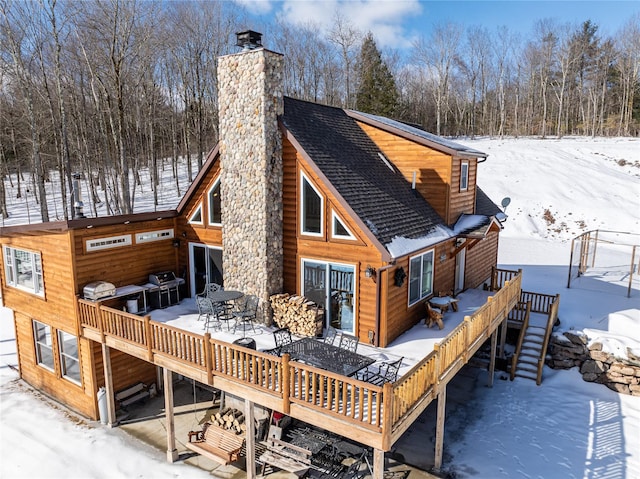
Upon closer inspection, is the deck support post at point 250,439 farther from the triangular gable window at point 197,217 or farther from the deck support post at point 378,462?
the triangular gable window at point 197,217

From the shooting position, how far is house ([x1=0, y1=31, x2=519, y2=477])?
10062mm

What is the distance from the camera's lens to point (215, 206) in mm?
12383

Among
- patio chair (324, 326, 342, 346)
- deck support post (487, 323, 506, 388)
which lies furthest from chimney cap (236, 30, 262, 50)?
deck support post (487, 323, 506, 388)

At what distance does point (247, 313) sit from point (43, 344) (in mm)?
6784

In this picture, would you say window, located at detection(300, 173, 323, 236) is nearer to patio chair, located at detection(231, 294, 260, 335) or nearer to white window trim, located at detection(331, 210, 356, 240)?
white window trim, located at detection(331, 210, 356, 240)

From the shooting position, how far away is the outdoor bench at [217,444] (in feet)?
30.6

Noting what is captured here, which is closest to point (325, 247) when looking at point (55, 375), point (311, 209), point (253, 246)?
point (311, 209)

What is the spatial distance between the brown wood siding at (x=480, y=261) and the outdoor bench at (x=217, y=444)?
9038mm

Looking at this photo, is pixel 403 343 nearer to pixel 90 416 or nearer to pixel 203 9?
pixel 90 416

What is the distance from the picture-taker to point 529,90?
49.2 meters

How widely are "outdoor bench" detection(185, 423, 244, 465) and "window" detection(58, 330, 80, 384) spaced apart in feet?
13.8

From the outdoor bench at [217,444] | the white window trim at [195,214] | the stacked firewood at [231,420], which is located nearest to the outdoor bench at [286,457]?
the outdoor bench at [217,444]

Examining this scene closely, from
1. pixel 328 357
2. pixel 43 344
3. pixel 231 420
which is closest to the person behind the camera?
pixel 328 357

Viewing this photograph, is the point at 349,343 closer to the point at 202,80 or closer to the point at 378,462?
the point at 378,462
